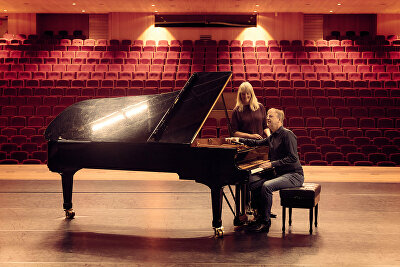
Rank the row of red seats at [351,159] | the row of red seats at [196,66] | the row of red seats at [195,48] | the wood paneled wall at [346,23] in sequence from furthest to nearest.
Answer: the wood paneled wall at [346,23] < the row of red seats at [195,48] < the row of red seats at [196,66] < the row of red seats at [351,159]

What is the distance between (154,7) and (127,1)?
0.81 m

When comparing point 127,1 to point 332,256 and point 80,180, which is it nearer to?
point 80,180

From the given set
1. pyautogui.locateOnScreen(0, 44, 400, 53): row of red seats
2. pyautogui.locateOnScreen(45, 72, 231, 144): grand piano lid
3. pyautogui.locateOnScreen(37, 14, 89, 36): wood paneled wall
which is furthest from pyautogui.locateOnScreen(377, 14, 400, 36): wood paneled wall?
pyautogui.locateOnScreen(45, 72, 231, 144): grand piano lid

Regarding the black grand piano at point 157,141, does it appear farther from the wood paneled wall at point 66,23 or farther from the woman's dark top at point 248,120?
the wood paneled wall at point 66,23

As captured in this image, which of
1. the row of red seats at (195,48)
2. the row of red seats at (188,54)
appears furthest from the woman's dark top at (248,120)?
the row of red seats at (195,48)

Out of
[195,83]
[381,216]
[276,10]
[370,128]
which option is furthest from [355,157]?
[276,10]

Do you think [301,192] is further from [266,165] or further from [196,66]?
[196,66]

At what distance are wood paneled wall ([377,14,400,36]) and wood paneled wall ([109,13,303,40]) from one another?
6.60 ft

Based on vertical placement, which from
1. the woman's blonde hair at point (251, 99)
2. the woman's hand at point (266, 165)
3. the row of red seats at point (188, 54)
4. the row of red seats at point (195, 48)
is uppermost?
the row of red seats at point (195, 48)

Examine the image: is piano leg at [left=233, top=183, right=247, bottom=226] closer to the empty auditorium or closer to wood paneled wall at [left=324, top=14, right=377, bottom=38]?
the empty auditorium

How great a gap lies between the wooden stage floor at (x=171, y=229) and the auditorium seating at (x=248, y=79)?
5.15 feet

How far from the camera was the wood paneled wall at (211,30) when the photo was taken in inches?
457

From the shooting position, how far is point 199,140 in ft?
11.2

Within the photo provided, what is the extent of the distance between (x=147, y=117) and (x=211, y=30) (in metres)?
8.90
